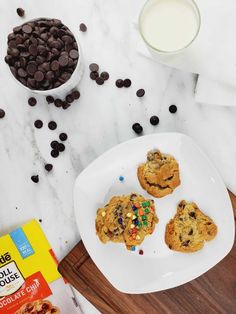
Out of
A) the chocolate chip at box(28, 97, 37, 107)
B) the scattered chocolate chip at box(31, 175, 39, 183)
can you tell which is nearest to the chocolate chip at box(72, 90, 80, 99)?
the chocolate chip at box(28, 97, 37, 107)

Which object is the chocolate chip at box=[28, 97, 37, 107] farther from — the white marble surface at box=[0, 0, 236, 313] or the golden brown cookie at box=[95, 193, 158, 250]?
the golden brown cookie at box=[95, 193, 158, 250]

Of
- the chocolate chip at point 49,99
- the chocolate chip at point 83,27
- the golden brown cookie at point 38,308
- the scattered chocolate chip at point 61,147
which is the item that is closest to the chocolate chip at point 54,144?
the scattered chocolate chip at point 61,147

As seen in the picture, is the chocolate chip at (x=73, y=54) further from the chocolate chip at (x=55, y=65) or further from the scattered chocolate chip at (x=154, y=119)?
the scattered chocolate chip at (x=154, y=119)

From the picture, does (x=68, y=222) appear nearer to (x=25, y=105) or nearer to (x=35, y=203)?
(x=35, y=203)

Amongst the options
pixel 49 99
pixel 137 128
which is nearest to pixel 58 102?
pixel 49 99

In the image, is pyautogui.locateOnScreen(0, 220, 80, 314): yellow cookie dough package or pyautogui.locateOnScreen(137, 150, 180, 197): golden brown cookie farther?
pyautogui.locateOnScreen(0, 220, 80, 314): yellow cookie dough package

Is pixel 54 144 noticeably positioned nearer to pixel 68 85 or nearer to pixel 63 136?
pixel 63 136

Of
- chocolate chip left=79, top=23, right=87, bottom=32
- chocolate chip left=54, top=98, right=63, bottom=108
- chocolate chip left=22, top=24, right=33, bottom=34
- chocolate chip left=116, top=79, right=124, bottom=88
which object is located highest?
chocolate chip left=22, top=24, right=33, bottom=34
